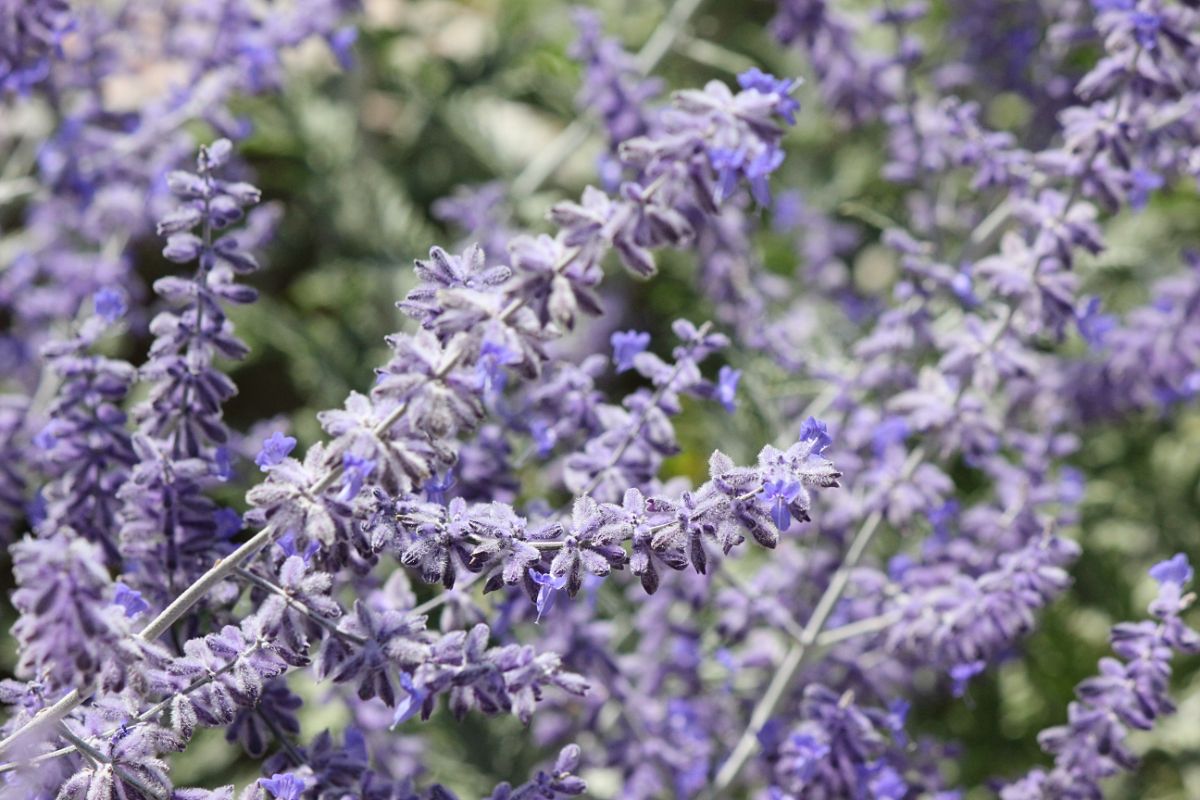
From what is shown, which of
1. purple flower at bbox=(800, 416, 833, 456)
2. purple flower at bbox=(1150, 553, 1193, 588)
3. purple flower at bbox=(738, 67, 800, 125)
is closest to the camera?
purple flower at bbox=(800, 416, 833, 456)

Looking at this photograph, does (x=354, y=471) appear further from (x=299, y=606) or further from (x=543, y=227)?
(x=543, y=227)

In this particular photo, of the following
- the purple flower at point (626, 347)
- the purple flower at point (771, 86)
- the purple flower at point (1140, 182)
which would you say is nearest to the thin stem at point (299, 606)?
the purple flower at point (626, 347)

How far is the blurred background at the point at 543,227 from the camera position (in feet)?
13.1

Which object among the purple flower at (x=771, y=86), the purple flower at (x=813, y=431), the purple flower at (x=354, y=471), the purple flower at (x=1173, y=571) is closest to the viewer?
the purple flower at (x=354, y=471)

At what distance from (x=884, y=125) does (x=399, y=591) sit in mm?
3303

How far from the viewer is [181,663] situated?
2.01m

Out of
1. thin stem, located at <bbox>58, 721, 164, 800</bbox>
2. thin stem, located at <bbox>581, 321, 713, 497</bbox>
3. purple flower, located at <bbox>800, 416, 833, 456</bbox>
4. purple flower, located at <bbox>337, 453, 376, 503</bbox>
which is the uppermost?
purple flower, located at <bbox>800, 416, 833, 456</bbox>

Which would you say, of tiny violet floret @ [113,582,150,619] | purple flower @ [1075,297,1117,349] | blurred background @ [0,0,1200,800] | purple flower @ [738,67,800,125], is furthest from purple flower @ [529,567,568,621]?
blurred background @ [0,0,1200,800]

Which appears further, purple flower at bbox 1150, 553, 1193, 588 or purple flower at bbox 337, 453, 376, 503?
purple flower at bbox 1150, 553, 1193, 588

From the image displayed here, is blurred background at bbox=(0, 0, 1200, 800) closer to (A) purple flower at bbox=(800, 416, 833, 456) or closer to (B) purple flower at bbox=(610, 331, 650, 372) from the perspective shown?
(B) purple flower at bbox=(610, 331, 650, 372)

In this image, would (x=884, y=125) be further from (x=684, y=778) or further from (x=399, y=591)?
(x=399, y=591)

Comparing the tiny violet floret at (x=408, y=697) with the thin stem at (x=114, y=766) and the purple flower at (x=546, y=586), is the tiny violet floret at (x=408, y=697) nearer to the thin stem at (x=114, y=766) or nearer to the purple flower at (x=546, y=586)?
the purple flower at (x=546, y=586)

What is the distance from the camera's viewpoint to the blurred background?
→ 3982 millimetres

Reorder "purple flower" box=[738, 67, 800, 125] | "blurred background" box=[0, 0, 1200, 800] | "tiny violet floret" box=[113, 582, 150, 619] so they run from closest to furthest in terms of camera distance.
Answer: "tiny violet floret" box=[113, 582, 150, 619], "purple flower" box=[738, 67, 800, 125], "blurred background" box=[0, 0, 1200, 800]
